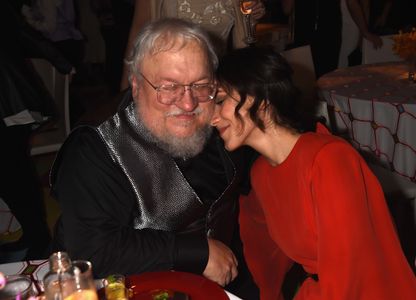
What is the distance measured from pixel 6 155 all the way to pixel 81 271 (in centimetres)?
195

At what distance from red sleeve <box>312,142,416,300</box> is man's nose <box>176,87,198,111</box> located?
1.59 ft

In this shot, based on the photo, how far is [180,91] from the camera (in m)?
1.64

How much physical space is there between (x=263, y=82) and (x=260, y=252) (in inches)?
28.5

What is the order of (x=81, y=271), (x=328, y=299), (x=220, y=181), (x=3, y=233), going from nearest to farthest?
1. (x=81, y=271)
2. (x=328, y=299)
3. (x=220, y=181)
4. (x=3, y=233)

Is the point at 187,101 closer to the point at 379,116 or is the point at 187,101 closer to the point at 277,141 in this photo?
the point at 277,141

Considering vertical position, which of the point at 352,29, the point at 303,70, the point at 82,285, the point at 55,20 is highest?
the point at 82,285

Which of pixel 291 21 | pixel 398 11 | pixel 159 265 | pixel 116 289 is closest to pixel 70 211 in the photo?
pixel 159 265

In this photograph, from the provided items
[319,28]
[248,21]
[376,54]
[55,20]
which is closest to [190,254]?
[248,21]

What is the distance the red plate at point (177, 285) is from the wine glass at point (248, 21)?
1.59 metres

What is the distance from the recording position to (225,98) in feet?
5.11

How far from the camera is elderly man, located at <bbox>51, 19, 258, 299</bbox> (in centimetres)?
151

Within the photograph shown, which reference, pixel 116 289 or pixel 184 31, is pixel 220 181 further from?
pixel 116 289

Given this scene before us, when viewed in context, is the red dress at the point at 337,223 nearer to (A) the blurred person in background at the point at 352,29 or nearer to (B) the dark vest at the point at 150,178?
(B) the dark vest at the point at 150,178

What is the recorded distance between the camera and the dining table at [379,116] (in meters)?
2.76
